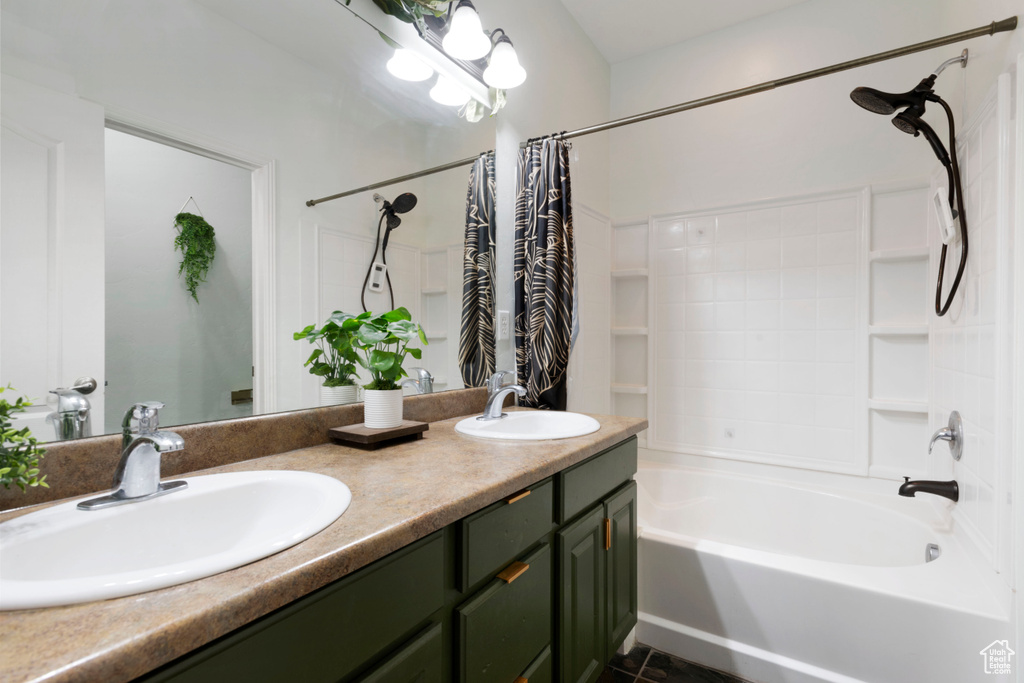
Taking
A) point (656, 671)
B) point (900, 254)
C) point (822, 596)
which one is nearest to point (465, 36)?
point (900, 254)

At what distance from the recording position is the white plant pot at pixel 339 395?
1265 mm

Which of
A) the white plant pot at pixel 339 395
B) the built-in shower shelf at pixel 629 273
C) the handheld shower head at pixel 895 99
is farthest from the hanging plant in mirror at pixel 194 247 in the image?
the built-in shower shelf at pixel 629 273

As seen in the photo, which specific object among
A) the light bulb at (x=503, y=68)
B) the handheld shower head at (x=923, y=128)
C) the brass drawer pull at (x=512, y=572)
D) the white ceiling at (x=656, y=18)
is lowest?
the brass drawer pull at (x=512, y=572)

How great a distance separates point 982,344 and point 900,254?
82cm

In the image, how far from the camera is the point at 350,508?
2.50 feet

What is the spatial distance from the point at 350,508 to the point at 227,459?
433mm

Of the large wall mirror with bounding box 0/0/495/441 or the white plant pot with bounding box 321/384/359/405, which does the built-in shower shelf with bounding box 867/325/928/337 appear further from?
the white plant pot with bounding box 321/384/359/405

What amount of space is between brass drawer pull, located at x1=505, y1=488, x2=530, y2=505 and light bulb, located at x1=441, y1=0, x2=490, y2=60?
4.70ft

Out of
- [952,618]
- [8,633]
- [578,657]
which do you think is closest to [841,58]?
[952,618]

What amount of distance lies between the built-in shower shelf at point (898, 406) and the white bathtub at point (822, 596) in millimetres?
391

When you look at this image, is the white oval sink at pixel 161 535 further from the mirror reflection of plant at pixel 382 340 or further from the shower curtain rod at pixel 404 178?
the shower curtain rod at pixel 404 178

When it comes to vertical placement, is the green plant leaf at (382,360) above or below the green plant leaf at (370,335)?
below

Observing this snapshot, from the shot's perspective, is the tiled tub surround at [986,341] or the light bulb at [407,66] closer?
the tiled tub surround at [986,341]

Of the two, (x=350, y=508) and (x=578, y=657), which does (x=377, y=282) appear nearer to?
(x=350, y=508)
